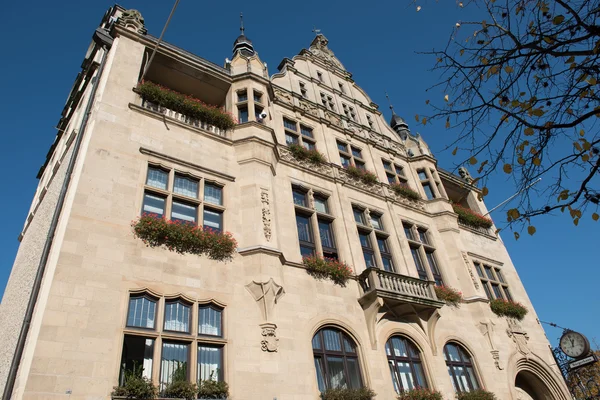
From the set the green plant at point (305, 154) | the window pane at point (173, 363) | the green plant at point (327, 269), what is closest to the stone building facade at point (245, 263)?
the window pane at point (173, 363)

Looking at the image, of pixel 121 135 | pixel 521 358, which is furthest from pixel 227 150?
pixel 521 358

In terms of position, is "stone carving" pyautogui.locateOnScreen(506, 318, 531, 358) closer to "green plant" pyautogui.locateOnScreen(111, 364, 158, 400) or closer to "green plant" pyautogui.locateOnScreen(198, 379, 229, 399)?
"green plant" pyautogui.locateOnScreen(198, 379, 229, 399)

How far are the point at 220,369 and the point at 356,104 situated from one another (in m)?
18.5

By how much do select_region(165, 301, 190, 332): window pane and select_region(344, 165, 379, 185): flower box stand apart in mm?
10553

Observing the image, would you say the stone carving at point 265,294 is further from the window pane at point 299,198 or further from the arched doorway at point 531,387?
the arched doorway at point 531,387

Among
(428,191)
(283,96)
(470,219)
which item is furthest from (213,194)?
(470,219)

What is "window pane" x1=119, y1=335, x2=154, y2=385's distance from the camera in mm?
8547

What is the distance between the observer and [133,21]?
15.8m

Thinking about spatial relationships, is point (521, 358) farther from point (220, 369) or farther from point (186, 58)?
point (186, 58)

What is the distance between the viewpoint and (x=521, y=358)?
1723 cm

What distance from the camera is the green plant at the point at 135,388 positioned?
7922 mm

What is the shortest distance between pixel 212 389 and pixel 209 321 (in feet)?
5.90

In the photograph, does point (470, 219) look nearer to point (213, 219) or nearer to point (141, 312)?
point (213, 219)

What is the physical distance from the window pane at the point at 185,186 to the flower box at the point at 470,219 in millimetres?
15628
